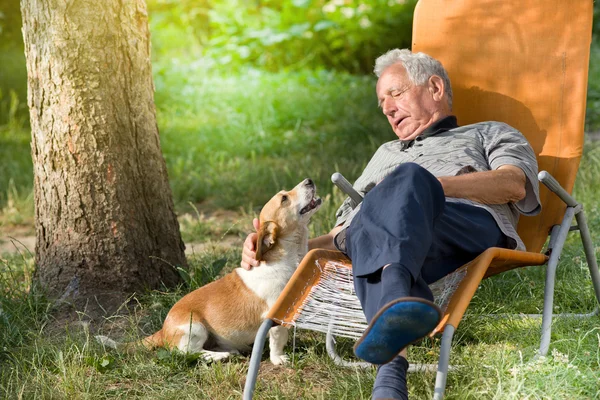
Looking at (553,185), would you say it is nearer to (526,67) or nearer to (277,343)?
(526,67)

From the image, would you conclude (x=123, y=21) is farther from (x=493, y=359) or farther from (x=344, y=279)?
(x=493, y=359)

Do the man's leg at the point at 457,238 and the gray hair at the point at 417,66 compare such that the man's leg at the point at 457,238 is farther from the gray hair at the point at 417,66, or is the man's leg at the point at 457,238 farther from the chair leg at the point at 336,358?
the gray hair at the point at 417,66

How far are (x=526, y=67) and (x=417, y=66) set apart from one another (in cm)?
54

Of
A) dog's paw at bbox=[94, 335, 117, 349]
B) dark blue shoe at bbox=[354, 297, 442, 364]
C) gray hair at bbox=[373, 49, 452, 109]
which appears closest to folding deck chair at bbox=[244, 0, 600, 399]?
gray hair at bbox=[373, 49, 452, 109]

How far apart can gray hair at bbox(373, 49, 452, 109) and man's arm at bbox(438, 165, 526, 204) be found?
0.64m

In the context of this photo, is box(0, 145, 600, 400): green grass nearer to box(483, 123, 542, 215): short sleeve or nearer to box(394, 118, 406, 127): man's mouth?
box(483, 123, 542, 215): short sleeve

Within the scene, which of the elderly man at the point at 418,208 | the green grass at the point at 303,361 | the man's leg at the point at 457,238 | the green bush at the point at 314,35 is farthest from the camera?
the green bush at the point at 314,35

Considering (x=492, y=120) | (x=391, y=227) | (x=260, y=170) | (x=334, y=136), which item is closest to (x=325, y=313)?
(x=391, y=227)

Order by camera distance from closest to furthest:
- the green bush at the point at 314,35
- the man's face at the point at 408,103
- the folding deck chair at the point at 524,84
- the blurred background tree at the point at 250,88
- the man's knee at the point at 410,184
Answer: the man's knee at the point at 410,184 < the folding deck chair at the point at 524,84 < the man's face at the point at 408,103 < the blurred background tree at the point at 250,88 < the green bush at the point at 314,35

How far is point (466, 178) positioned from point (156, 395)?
56.2 inches

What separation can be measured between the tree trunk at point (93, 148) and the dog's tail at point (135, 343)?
48cm

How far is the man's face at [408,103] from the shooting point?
345 centimetres

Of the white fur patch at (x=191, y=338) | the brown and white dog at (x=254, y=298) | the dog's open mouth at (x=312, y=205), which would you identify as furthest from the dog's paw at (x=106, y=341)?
the dog's open mouth at (x=312, y=205)

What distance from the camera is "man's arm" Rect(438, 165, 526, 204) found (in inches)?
114
